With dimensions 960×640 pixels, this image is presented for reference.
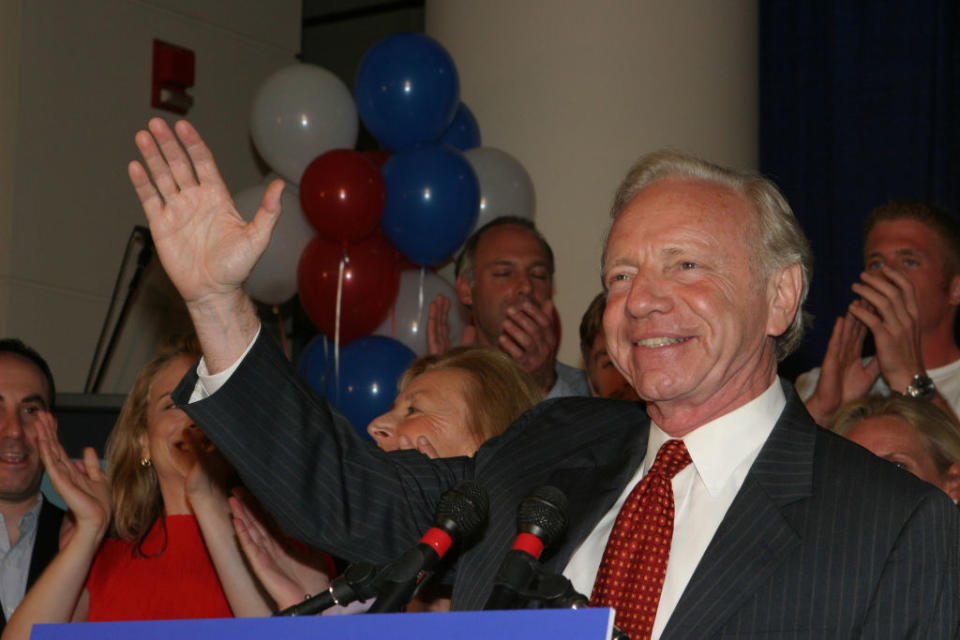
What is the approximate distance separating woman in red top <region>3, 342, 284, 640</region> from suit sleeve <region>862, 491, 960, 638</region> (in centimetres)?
157

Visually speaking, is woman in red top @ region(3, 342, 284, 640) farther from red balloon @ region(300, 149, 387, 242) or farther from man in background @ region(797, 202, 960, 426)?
man in background @ region(797, 202, 960, 426)

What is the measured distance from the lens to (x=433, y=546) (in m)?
1.44

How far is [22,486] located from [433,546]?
7.40ft

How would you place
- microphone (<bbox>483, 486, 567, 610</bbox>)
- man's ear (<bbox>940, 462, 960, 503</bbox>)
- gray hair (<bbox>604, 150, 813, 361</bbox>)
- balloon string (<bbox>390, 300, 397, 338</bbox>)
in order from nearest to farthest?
microphone (<bbox>483, 486, 567, 610</bbox>)
gray hair (<bbox>604, 150, 813, 361</bbox>)
man's ear (<bbox>940, 462, 960, 503</bbox>)
balloon string (<bbox>390, 300, 397, 338</bbox>)

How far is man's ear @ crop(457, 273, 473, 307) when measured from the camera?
14.2 ft

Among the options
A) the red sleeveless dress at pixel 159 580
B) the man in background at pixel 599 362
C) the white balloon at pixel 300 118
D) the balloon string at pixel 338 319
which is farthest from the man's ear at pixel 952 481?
the white balloon at pixel 300 118

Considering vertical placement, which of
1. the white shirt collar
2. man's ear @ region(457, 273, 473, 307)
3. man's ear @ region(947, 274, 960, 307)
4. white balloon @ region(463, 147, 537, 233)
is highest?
white balloon @ region(463, 147, 537, 233)

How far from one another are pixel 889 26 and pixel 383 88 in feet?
6.95

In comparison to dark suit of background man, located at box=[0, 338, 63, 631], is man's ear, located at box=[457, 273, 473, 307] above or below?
above

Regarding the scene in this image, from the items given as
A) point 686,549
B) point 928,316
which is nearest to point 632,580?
point 686,549

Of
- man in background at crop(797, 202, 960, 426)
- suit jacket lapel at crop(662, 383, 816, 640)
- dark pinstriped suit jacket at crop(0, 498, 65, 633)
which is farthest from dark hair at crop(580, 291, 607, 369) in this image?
suit jacket lapel at crop(662, 383, 816, 640)

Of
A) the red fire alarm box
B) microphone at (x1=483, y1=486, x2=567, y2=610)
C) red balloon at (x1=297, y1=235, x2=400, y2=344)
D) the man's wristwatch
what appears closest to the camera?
microphone at (x1=483, y1=486, x2=567, y2=610)

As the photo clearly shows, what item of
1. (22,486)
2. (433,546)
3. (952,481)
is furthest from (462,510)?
(22,486)

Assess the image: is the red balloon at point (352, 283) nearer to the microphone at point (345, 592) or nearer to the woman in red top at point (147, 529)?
the woman in red top at point (147, 529)
